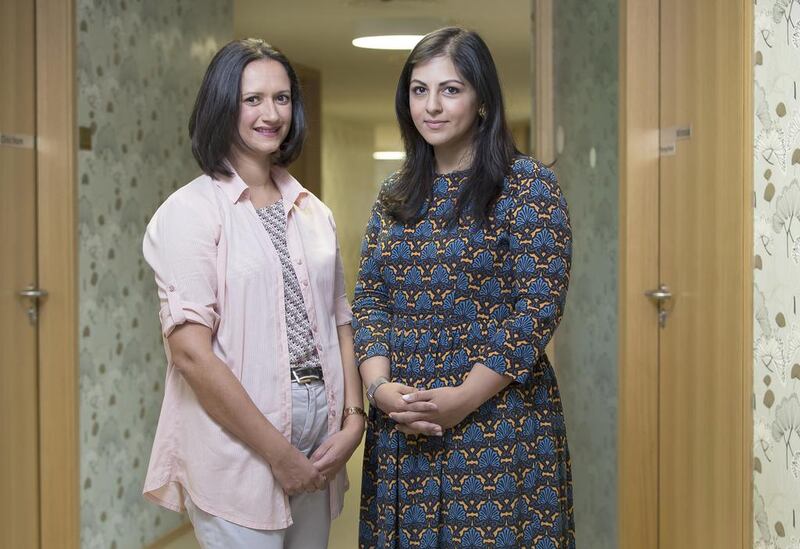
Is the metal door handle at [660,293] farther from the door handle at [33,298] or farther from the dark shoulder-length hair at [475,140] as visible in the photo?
the door handle at [33,298]

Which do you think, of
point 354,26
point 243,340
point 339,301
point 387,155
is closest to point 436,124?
point 339,301

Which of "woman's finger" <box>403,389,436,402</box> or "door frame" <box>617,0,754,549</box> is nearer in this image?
"woman's finger" <box>403,389,436,402</box>

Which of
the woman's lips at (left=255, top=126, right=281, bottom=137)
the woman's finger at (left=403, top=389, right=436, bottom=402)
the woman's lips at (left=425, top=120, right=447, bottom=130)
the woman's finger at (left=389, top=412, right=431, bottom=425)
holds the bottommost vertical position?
the woman's finger at (left=389, top=412, right=431, bottom=425)

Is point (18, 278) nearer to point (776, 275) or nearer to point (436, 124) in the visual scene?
point (436, 124)

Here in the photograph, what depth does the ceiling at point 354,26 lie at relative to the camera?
634 cm

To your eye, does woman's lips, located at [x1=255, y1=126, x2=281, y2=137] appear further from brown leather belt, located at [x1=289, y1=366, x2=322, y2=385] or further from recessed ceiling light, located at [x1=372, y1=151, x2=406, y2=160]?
recessed ceiling light, located at [x1=372, y1=151, x2=406, y2=160]

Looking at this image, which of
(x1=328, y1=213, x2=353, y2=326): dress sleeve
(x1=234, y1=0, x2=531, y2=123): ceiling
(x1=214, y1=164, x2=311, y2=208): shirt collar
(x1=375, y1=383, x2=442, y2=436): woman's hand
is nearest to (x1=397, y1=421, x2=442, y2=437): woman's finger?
(x1=375, y1=383, x2=442, y2=436): woman's hand

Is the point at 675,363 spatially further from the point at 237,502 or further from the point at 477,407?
the point at 237,502

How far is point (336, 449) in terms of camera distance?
6.17ft

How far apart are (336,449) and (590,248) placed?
2173 millimetres

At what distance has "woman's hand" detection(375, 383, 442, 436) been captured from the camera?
1805 millimetres

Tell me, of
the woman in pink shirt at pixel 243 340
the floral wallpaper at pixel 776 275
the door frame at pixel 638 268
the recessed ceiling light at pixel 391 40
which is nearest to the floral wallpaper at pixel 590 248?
the door frame at pixel 638 268

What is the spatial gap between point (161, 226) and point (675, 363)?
1.80 metres

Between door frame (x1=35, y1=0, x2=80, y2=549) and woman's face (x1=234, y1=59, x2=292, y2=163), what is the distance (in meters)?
1.69
